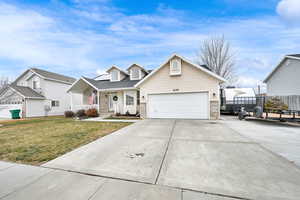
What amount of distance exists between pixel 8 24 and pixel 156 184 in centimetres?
1465

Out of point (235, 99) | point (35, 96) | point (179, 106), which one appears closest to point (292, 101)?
point (235, 99)

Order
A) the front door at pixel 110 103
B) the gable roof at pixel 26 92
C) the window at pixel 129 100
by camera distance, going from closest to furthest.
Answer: the window at pixel 129 100 → the front door at pixel 110 103 → the gable roof at pixel 26 92

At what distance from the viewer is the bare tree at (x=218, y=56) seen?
21266 millimetres

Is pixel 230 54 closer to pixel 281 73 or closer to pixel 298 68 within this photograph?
pixel 281 73

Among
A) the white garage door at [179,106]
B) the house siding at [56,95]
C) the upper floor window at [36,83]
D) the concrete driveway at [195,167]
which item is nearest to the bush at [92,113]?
the white garage door at [179,106]

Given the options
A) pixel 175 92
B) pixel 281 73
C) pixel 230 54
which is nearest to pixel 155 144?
pixel 175 92

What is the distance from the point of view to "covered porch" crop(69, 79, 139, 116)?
1346cm

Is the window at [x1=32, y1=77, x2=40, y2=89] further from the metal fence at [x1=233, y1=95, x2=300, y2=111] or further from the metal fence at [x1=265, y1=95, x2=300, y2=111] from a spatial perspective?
the metal fence at [x1=265, y1=95, x2=300, y2=111]

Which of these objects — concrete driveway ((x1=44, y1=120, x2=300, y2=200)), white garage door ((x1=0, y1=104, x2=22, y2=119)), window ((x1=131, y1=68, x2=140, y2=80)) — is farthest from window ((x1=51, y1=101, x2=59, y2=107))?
concrete driveway ((x1=44, y1=120, x2=300, y2=200))

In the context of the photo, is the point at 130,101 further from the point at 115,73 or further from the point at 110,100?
the point at 115,73

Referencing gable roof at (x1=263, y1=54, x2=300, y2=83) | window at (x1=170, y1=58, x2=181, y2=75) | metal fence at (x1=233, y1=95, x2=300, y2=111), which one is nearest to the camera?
metal fence at (x1=233, y1=95, x2=300, y2=111)

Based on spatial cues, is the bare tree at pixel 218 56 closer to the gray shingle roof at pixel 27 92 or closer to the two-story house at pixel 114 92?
the two-story house at pixel 114 92

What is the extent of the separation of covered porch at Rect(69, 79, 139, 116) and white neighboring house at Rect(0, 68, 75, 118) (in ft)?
23.2

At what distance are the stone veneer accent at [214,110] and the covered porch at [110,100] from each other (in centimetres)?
724
